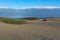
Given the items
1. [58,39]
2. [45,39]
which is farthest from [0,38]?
[58,39]

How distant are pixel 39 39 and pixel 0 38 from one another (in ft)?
5.77

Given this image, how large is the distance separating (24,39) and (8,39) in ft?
2.29

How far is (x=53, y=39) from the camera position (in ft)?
27.3

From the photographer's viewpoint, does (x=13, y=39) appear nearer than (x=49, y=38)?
Yes

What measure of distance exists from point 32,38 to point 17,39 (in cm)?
71

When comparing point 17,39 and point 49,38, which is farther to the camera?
point 49,38

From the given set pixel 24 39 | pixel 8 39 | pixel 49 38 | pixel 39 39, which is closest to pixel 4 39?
pixel 8 39

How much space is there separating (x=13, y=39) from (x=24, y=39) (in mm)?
499

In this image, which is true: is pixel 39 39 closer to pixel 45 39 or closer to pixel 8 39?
pixel 45 39

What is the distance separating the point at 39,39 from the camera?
8.09 m

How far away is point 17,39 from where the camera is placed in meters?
7.95

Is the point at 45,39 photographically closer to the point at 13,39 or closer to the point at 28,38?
the point at 28,38

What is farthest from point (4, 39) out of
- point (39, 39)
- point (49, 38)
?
point (49, 38)

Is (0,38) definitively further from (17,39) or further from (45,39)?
(45,39)
